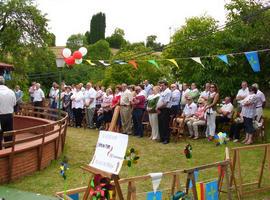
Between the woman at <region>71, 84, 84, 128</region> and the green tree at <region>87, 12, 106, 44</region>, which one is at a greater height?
the green tree at <region>87, 12, 106, 44</region>

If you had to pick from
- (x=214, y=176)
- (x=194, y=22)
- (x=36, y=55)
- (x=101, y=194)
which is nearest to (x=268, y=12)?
(x=194, y=22)

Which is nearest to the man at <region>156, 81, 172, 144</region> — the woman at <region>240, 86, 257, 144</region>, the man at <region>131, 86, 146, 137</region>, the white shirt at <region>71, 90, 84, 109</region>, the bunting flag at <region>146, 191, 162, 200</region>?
the man at <region>131, 86, 146, 137</region>

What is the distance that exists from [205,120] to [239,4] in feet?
19.0

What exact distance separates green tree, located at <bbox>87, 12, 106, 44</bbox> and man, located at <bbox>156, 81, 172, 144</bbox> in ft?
246

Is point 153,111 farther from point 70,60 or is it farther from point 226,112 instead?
point 70,60

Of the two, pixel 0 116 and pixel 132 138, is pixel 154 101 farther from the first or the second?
pixel 0 116

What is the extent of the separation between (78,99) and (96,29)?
71476 mm

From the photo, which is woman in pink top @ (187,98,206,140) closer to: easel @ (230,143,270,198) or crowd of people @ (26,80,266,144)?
crowd of people @ (26,80,266,144)

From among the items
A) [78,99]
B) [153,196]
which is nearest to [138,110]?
[78,99]

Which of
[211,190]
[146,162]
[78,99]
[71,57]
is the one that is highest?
[71,57]

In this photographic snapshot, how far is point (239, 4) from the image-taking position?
16.8m

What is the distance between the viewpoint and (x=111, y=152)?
4750 millimetres

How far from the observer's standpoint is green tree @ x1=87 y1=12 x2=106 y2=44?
87.0 meters

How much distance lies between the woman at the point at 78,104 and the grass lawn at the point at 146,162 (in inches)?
128
